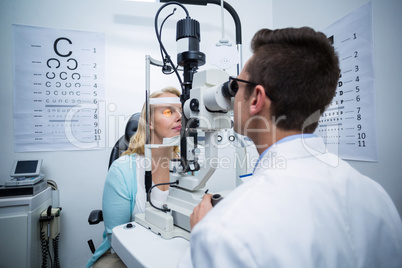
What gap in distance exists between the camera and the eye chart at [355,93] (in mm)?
919

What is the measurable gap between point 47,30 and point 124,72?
0.55 meters

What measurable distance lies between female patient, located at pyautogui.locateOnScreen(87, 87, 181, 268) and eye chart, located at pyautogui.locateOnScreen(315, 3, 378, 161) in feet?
2.72

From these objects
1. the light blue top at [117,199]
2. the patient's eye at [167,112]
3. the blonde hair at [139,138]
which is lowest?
the light blue top at [117,199]

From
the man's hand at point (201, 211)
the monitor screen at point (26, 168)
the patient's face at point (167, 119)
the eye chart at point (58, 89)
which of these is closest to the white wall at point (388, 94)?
the man's hand at point (201, 211)

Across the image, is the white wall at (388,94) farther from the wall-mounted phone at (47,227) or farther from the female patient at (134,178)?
the wall-mounted phone at (47,227)

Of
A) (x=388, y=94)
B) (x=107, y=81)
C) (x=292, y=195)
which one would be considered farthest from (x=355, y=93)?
(x=107, y=81)

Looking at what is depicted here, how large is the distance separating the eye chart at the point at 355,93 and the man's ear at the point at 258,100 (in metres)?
0.65

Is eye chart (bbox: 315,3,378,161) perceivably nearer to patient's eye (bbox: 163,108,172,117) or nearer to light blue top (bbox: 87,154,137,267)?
patient's eye (bbox: 163,108,172,117)

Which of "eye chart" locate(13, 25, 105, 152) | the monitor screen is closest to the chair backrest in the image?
"eye chart" locate(13, 25, 105, 152)

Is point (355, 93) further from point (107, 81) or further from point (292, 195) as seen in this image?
point (107, 81)

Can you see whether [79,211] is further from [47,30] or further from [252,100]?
[252,100]

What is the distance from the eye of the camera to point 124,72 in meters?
1.56

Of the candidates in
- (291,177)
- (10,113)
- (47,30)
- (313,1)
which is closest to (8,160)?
(10,113)

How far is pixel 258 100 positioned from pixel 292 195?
0.95 ft
